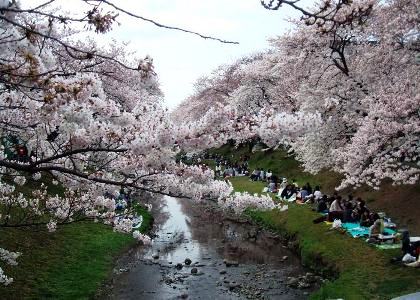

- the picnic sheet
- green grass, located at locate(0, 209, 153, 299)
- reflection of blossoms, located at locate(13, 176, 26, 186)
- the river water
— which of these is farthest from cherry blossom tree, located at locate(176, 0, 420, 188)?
green grass, located at locate(0, 209, 153, 299)

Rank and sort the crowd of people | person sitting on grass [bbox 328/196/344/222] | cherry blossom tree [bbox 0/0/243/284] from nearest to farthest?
cherry blossom tree [bbox 0/0/243/284] < the crowd of people < person sitting on grass [bbox 328/196/344/222]

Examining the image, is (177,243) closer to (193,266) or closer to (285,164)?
(193,266)

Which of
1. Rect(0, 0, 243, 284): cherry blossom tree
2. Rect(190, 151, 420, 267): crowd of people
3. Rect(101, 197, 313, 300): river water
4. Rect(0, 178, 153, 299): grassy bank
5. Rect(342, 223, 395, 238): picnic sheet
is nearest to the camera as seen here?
Rect(0, 0, 243, 284): cherry blossom tree

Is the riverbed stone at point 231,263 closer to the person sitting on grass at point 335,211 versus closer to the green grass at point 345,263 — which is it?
the green grass at point 345,263

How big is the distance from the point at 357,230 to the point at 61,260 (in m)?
13.6

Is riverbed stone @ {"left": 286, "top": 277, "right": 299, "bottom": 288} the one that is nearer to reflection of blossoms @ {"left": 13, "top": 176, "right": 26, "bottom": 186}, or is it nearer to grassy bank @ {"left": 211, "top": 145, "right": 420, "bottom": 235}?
grassy bank @ {"left": 211, "top": 145, "right": 420, "bottom": 235}

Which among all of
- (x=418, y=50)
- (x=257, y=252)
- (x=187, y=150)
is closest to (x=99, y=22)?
(x=187, y=150)

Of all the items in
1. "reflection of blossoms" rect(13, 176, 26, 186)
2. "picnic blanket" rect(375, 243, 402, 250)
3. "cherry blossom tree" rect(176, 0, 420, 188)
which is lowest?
"picnic blanket" rect(375, 243, 402, 250)

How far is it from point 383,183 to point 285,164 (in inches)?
681

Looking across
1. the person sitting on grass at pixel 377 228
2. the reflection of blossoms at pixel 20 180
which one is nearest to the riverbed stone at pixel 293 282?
the person sitting on grass at pixel 377 228

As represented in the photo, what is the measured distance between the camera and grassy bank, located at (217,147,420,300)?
14.7m

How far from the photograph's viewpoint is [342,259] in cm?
1809

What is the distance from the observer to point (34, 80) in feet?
17.3

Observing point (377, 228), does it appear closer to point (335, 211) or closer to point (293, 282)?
point (335, 211)
